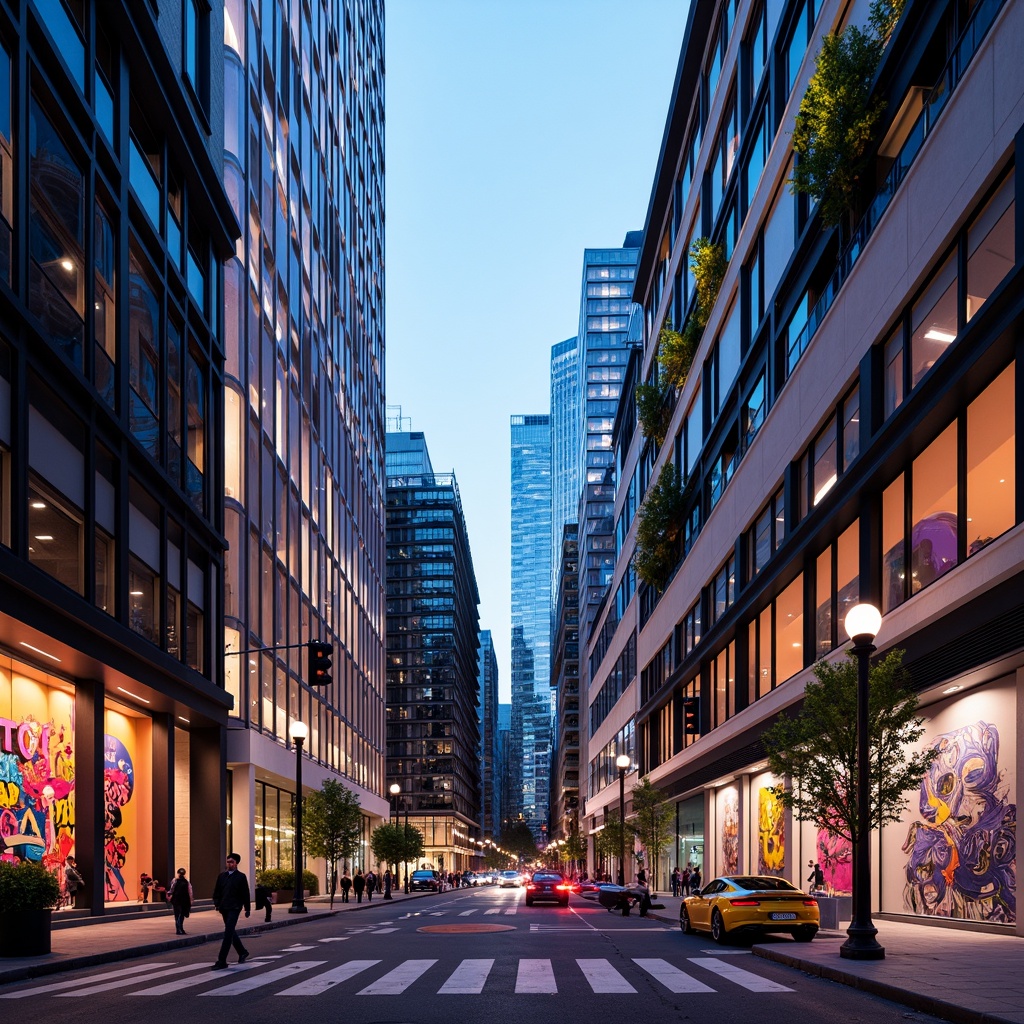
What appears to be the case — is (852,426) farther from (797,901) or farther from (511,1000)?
(511,1000)

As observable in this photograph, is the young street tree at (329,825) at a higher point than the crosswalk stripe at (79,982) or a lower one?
lower

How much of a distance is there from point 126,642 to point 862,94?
2195cm

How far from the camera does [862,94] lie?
2736cm

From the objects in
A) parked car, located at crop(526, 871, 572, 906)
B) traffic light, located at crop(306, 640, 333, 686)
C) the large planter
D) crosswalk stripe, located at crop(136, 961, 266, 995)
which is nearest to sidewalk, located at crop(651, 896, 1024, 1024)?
crosswalk stripe, located at crop(136, 961, 266, 995)

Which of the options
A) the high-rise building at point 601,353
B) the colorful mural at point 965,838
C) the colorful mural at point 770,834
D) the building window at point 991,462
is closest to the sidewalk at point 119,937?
the colorful mural at point 965,838

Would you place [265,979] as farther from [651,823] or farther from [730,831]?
[651,823]

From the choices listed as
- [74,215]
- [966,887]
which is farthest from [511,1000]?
[74,215]

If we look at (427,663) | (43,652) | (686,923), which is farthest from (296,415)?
(427,663)

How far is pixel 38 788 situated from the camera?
2653 centimetres

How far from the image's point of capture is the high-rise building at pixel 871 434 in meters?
20.3

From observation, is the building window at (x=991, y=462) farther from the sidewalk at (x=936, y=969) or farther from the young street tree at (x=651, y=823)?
the young street tree at (x=651, y=823)

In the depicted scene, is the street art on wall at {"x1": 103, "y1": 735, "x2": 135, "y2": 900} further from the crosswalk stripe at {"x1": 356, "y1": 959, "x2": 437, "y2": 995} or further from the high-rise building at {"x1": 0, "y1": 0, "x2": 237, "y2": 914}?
the crosswalk stripe at {"x1": 356, "y1": 959, "x2": 437, "y2": 995}

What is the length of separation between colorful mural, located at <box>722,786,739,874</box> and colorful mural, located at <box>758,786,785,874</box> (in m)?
4.28

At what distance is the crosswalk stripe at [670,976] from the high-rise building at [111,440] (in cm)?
1313
